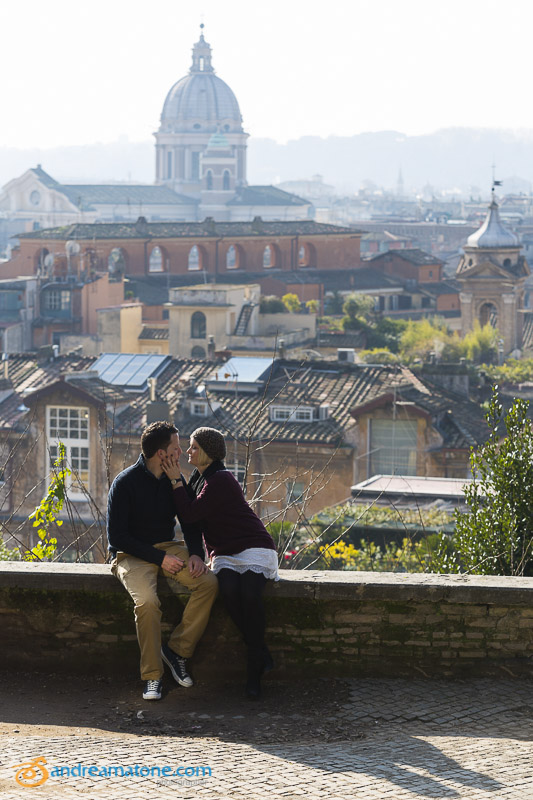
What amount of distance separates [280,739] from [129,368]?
975 inches

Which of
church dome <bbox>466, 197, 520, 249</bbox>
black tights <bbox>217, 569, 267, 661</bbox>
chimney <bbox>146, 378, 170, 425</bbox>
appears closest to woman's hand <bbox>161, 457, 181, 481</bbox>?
black tights <bbox>217, 569, 267, 661</bbox>

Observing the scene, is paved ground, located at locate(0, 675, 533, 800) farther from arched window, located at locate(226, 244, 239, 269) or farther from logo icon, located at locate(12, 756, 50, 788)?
arched window, located at locate(226, 244, 239, 269)

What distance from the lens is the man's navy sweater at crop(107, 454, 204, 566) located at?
6.80m

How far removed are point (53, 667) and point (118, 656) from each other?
1.09 feet

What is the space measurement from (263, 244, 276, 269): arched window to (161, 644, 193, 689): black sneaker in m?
62.9

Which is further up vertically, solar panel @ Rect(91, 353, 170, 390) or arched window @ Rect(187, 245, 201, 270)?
arched window @ Rect(187, 245, 201, 270)

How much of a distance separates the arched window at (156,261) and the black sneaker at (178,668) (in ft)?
194

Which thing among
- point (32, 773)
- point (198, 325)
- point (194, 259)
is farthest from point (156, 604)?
point (194, 259)

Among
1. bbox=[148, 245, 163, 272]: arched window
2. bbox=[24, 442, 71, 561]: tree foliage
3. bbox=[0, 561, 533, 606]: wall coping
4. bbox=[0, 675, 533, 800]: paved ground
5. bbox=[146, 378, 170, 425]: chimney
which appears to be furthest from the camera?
bbox=[148, 245, 163, 272]: arched window

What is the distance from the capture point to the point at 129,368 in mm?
30609

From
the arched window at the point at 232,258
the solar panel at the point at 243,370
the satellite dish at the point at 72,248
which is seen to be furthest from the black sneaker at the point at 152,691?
the arched window at the point at 232,258

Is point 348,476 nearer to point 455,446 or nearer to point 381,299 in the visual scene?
point 455,446

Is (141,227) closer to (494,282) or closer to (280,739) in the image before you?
(494,282)

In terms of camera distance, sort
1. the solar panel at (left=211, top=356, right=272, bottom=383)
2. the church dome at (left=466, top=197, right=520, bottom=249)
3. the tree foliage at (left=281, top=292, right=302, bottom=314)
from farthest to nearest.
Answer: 1. the church dome at (left=466, top=197, right=520, bottom=249)
2. the tree foliage at (left=281, top=292, right=302, bottom=314)
3. the solar panel at (left=211, top=356, right=272, bottom=383)
